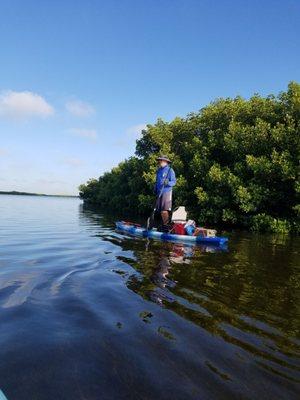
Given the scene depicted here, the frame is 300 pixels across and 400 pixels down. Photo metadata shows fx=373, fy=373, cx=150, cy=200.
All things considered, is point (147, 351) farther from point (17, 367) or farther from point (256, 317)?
point (256, 317)

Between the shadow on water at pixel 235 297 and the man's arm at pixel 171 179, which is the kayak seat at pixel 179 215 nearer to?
the man's arm at pixel 171 179

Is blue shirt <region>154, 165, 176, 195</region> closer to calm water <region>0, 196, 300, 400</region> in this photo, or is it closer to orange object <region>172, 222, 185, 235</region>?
orange object <region>172, 222, 185, 235</region>

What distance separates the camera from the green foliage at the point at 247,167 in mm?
25469

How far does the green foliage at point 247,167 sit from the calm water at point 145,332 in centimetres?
1712

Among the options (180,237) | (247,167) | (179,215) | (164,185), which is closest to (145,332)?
(180,237)

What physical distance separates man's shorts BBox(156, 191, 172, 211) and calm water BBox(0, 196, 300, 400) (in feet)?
20.1

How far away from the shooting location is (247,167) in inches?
1046

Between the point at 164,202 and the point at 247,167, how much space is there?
13155 millimetres

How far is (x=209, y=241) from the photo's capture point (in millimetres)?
14273

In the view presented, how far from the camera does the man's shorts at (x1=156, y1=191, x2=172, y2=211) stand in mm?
15172

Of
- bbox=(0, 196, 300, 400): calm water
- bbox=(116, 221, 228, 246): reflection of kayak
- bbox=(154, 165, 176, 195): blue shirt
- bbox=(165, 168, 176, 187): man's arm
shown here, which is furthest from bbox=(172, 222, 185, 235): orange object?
bbox=(0, 196, 300, 400): calm water

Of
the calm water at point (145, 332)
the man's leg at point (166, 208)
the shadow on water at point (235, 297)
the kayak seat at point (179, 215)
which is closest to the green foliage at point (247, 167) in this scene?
the kayak seat at point (179, 215)

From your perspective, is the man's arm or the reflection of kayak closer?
the reflection of kayak

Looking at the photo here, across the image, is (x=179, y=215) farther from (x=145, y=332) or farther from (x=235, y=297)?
(x=145, y=332)
